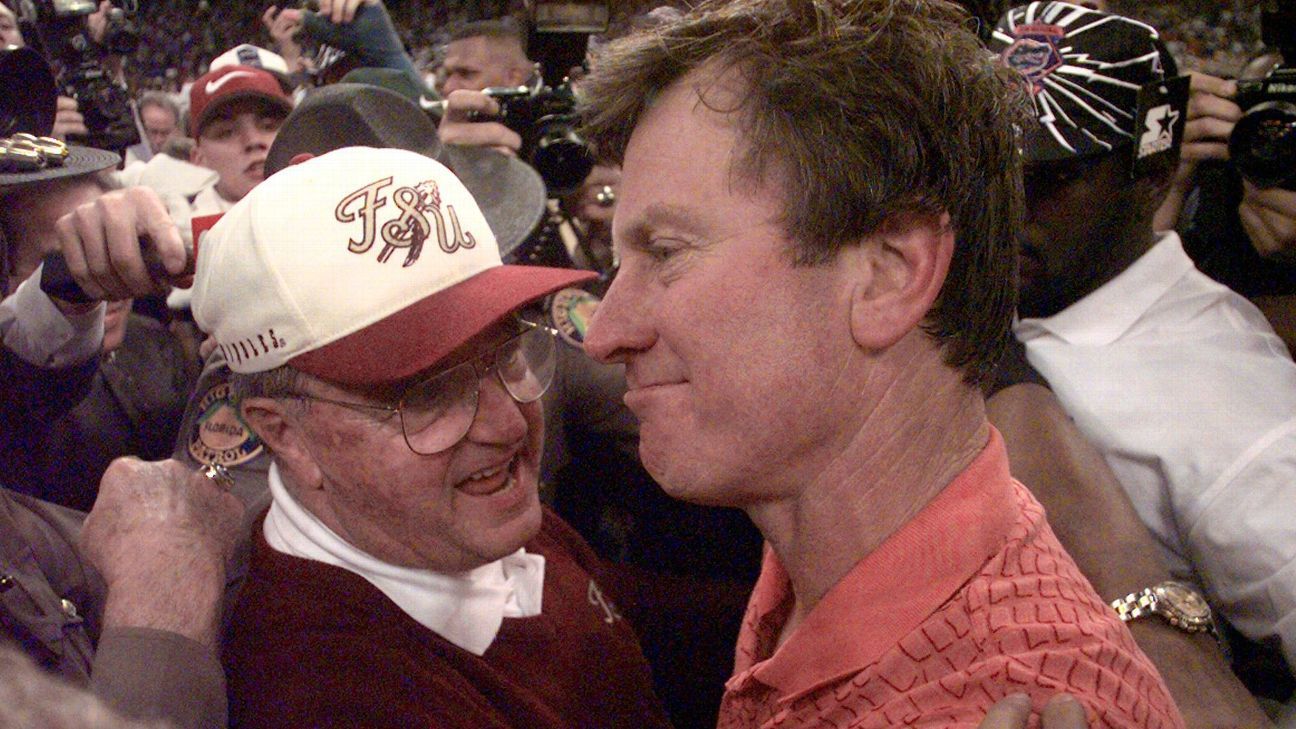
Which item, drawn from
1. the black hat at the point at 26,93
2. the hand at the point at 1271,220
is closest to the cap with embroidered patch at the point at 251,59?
the black hat at the point at 26,93

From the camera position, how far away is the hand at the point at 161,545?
139 cm

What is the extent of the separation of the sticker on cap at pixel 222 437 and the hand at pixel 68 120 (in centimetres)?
55

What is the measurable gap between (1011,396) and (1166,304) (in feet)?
1.51

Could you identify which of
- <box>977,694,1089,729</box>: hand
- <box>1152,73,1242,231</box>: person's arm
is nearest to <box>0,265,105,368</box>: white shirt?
<box>977,694,1089,729</box>: hand

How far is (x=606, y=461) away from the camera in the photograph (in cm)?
256

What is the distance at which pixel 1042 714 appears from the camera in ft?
3.15

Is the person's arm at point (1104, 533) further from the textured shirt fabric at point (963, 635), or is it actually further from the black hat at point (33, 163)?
the black hat at point (33, 163)

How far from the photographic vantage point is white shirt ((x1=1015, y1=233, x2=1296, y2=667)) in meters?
1.67

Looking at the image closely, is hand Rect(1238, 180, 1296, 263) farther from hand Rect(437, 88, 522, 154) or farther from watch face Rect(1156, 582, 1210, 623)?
hand Rect(437, 88, 522, 154)

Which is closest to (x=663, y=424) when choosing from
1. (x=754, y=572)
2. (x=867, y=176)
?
(x=867, y=176)

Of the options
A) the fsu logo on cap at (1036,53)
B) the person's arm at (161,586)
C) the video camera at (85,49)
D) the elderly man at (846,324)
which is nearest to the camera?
the elderly man at (846,324)

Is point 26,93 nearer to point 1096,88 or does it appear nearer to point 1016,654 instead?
point 1016,654

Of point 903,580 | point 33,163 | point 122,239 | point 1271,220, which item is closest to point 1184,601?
point 903,580

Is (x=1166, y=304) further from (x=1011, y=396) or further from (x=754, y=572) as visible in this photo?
(x=754, y=572)
